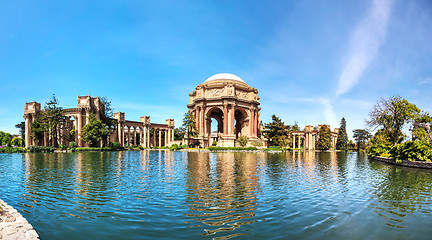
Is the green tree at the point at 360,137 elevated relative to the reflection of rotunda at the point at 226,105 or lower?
lower

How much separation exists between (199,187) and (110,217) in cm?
435

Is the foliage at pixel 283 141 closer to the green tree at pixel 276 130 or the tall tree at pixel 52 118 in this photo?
the green tree at pixel 276 130

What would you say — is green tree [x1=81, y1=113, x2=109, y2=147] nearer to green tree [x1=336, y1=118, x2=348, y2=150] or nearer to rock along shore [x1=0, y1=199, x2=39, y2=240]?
rock along shore [x1=0, y1=199, x2=39, y2=240]

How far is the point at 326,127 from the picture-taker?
3440 inches

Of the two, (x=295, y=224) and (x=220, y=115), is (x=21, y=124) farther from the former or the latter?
(x=295, y=224)

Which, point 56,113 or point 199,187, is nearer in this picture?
point 199,187

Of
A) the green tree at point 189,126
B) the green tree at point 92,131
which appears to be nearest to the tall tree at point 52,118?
the green tree at point 92,131

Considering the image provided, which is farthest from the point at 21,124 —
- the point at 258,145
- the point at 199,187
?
the point at 199,187

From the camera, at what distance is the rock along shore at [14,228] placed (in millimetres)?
4828

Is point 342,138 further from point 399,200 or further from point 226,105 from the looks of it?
point 399,200

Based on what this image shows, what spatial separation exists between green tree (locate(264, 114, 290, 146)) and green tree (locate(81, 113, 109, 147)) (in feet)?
146

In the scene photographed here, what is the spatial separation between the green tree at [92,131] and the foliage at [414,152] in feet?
169

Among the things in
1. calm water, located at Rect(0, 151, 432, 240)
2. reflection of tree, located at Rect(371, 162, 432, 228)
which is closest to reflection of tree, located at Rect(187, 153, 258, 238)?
calm water, located at Rect(0, 151, 432, 240)

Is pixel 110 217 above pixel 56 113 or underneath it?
underneath
